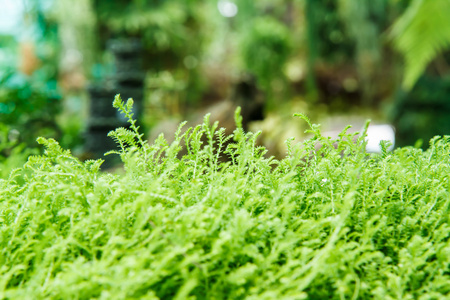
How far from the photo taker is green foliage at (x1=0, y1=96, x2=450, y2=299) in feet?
1.36

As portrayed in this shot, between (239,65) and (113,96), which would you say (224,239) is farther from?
(239,65)

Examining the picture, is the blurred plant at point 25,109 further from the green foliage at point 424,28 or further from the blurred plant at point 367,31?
the blurred plant at point 367,31

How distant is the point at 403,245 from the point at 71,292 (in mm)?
403

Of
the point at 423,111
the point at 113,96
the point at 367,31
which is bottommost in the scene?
the point at 423,111

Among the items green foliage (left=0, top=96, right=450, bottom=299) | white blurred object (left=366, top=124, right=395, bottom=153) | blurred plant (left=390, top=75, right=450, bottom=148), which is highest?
blurred plant (left=390, top=75, right=450, bottom=148)

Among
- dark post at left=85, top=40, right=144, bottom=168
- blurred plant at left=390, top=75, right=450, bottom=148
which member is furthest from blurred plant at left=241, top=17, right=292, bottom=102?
dark post at left=85, top=40, right=144, bottom=168

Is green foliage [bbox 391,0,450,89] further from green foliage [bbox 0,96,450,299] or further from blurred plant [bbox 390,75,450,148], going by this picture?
green foliage [bbox 0,96,450,299]

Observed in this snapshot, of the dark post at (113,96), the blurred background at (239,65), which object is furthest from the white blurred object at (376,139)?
the dark post at (113,96)

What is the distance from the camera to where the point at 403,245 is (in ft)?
1.69

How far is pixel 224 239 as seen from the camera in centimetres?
42

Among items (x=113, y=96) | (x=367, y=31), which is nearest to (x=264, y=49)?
(x=367, y=31)

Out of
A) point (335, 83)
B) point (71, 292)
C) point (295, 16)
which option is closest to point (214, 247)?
point (71, 292)

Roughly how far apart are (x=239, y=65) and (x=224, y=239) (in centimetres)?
592

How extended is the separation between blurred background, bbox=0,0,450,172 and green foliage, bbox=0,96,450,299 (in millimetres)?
1774
